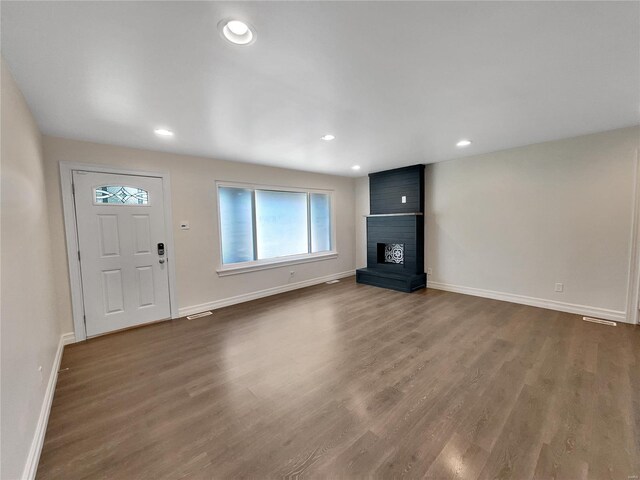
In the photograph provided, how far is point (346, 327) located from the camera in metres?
3.23

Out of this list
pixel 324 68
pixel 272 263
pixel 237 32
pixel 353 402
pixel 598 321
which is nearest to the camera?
pixel 237 32

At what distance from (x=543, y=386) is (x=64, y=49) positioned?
13.0ft

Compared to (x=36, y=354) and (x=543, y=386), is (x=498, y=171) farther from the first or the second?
(x=36, y=354)

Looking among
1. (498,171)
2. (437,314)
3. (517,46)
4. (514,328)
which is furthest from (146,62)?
(498,171)

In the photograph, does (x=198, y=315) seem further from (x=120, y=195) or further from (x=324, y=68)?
(x=324, y=68)

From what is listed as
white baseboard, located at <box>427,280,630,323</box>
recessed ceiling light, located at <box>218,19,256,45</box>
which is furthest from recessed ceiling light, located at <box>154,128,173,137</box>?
white baseboard, located at <box>427,280,630,323</box>

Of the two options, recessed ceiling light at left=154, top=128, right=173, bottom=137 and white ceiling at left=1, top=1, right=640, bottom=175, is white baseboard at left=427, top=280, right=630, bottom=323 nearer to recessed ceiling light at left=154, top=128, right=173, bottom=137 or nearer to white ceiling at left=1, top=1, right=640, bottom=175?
white ceiling at left=1, top=1, right=640, bottom=175

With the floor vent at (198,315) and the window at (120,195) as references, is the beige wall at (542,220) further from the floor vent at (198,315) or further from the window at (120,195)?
the window at (120,195)

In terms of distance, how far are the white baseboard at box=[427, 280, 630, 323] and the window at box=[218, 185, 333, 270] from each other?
2695 mm

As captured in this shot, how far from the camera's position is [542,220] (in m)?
3.67

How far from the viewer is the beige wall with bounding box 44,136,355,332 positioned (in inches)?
114

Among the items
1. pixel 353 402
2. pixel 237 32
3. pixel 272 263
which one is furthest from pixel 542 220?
pixel 237 32

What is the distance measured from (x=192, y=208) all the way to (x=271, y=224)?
1.43 meters

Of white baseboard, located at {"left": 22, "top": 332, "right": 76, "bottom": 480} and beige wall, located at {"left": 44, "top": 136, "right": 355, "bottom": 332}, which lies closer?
white baseboard, located at {"left": 22, "top": 332, "right": 76, "bottom": 480}
